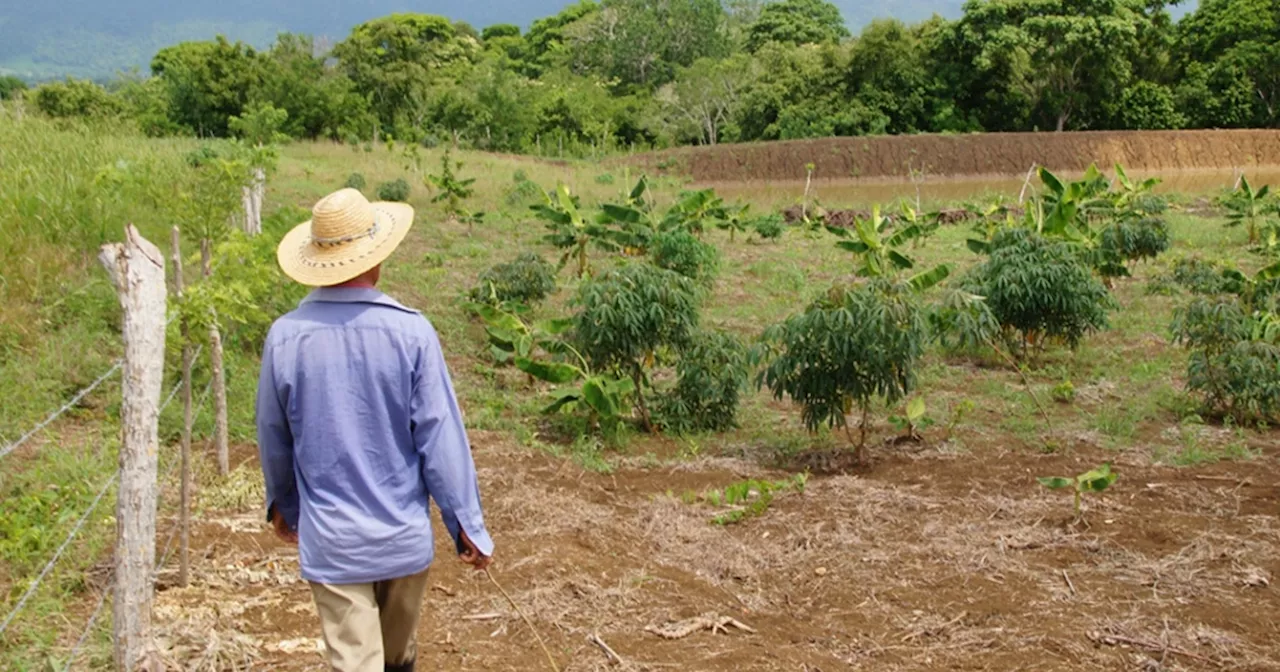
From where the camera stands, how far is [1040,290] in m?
9.88

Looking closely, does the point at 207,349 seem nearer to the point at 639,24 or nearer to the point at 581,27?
the point at 639,24

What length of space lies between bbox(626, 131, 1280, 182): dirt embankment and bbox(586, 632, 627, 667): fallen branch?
3056 cm

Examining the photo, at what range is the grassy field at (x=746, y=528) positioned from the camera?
450cm

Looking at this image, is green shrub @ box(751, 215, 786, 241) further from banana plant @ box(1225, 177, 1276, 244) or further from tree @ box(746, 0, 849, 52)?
tree @ box(746, 0, 849, 52)

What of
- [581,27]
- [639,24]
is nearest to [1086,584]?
[639,24]

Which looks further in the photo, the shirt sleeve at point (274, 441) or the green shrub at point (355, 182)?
the green shrub at point (355, 182)

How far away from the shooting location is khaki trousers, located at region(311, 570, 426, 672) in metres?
3.07

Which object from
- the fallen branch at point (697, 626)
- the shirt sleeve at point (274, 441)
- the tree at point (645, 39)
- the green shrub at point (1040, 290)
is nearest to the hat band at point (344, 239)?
the shirt sleeve at point (274, 441)

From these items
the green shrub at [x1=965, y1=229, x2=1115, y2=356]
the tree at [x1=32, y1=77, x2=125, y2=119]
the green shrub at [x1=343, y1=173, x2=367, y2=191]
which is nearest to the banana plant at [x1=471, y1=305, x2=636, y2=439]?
the green shrub at [x1=965, y1=229, x2=1115, y2=356]

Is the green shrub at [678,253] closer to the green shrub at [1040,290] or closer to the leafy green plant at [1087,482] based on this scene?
the green shrub at [1040,290]

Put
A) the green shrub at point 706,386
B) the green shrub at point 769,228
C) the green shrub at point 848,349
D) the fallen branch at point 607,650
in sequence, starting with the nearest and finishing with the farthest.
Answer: the fallen branch at point 607,650, the green shrub at point 848,349, the green shrub at point 706,386, the green shrub at point 769,228

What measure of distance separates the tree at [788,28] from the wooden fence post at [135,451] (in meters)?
48.7

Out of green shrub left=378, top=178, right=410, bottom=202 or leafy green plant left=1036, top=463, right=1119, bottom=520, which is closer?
leafy green plant left=1036, top=463, right=1119, bottom=520

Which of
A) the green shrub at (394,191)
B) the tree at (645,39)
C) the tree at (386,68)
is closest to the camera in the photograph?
the green shrub at (394,191)
